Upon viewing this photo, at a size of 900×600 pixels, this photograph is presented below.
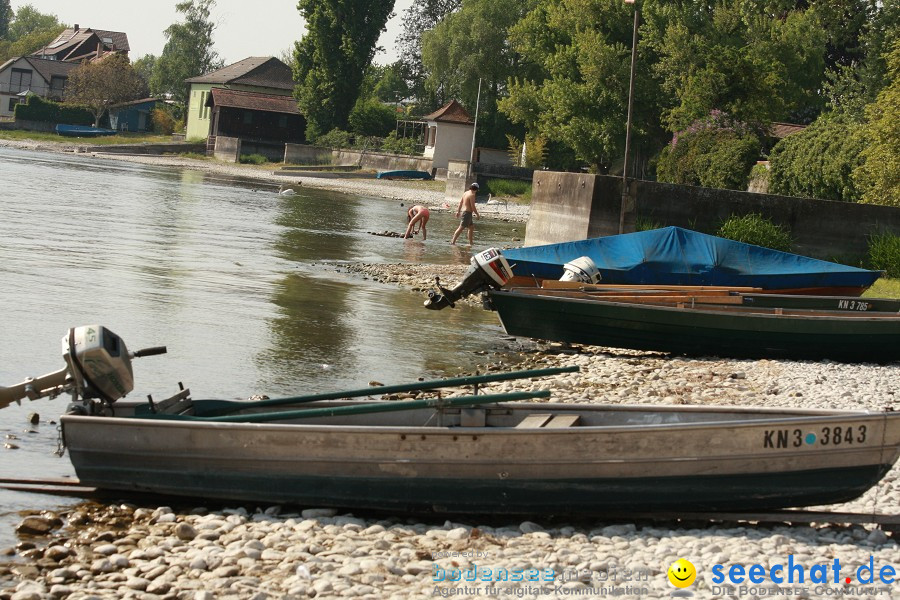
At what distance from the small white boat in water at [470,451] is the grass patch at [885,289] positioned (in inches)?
554

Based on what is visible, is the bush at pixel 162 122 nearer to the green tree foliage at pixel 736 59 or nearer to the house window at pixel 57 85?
the house window at pixel 57 85

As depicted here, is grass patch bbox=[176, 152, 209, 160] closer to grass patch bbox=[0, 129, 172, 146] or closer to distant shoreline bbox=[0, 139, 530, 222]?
distant shoreline bbox=[0, 139, 530, 222]

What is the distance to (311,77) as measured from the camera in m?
84.2

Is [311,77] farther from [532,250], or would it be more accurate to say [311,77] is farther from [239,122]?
[532,250]

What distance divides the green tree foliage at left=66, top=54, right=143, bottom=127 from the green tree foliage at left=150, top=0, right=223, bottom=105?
46.8 ft

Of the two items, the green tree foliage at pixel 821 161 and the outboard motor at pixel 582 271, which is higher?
the green tree foliage at pixel 821 161

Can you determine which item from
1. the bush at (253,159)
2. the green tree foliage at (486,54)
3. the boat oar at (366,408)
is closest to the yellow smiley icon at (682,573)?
the boat oar at (366,408)

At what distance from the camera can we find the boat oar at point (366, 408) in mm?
9055

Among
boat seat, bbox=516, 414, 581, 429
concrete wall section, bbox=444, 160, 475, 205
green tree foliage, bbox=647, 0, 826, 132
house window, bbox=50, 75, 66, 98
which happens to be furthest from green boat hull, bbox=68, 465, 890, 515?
house window, bbox=50, 75, 66, 98

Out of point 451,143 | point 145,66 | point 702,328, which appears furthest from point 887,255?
point 145,66

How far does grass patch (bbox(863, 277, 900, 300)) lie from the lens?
21.8 m

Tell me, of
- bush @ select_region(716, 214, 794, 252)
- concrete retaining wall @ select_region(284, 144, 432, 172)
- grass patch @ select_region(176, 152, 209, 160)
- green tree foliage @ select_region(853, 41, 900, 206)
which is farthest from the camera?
grass patch @ select_region(176, 152, 209, 160)

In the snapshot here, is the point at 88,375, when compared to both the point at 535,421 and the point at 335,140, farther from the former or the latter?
the point at 335,140

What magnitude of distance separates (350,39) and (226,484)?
250 ft
